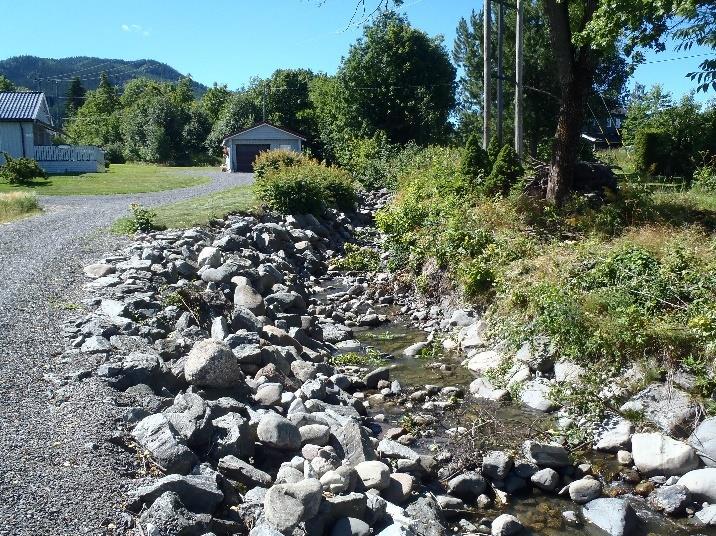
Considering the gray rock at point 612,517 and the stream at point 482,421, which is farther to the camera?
the stream at point 482,421

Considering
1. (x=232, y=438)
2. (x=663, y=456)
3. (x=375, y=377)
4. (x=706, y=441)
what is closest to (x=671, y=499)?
(x=663, y=456)

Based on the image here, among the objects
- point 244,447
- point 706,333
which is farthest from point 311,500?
point 706,333

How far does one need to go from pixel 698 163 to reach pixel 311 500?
22.0 m

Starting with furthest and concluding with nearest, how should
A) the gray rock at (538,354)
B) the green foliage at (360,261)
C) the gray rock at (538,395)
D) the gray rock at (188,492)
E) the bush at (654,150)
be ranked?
the bush at (654,150) → the green foliage at (360,261) → the gray rock at (538,354) → the gray rock at (538,395) → the gray rock at (188,492)

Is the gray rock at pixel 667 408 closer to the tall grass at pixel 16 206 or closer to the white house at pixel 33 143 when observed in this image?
the tall grass at pixel 16 206

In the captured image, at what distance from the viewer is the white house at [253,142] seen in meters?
44.4

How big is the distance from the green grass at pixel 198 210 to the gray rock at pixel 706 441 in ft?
39.0

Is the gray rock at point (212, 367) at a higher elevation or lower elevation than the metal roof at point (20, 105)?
lower

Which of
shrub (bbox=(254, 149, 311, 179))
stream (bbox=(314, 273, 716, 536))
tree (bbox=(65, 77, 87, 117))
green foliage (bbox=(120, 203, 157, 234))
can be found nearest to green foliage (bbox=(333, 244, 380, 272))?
stream (bbox=(314, 273, 716, 536))

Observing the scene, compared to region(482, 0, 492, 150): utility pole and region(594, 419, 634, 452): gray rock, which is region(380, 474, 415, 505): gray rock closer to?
region(594, 419, 634, 452): gray rock

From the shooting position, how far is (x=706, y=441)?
24.0 feet

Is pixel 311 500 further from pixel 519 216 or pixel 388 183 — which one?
pixel 388 183

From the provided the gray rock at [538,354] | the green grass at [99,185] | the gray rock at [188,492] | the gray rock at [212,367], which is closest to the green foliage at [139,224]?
the gray rock at [212,367]

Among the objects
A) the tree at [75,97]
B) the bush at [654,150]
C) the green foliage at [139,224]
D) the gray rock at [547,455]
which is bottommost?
the gray rock at [547,455]
